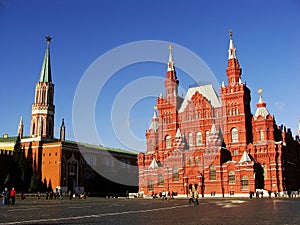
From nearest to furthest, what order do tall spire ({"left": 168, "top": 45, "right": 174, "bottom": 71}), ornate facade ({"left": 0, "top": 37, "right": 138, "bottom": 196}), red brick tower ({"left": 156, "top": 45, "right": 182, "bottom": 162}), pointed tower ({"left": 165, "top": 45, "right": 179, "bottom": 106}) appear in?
red brick tower ({"left": 156, "top": 45, "right": 182, "bottom": 162}), pointed tower ({"left": 165, "top": 45, "right": 179, "bottom": 106}), ornate facade ({"left": 0, "top": 37, "right": 138, "bottom": 196}), tall spire ({"left": 168, "top": 45, "right": 174, "bottom": 71})

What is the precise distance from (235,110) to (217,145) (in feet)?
25.7

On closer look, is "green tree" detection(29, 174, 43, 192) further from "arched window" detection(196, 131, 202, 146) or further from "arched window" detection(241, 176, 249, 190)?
"arched window" detection(241, 176, 249, 190)

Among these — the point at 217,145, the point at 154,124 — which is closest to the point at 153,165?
the point at 154,124

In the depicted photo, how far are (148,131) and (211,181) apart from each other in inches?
768

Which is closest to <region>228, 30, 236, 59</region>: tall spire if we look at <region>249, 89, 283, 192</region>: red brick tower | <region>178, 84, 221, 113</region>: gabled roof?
<region>178, 84, 221, 113</region>: gabled roof

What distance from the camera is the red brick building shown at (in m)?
60.4

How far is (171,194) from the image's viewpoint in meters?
62.3

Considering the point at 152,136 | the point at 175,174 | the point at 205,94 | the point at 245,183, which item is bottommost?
the point at 245,183

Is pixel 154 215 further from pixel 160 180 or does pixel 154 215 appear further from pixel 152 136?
pixel 152 136

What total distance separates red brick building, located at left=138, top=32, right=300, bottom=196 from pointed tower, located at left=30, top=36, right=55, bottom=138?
25237 millimetres

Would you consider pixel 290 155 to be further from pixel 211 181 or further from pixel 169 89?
pixel 169 89

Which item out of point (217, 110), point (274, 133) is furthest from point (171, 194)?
point (274, 133)

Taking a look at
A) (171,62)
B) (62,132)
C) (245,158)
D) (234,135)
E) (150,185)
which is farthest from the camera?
(62,132)

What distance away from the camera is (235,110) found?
65.8 meters
